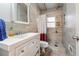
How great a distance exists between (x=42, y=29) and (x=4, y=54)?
0.61m

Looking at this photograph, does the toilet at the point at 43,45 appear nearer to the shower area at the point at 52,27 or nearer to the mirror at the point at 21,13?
the shower area at the point at 52,27

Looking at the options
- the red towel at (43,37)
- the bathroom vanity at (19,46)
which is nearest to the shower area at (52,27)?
the red towel at (43,37)

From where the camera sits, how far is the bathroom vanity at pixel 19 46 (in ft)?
2.71

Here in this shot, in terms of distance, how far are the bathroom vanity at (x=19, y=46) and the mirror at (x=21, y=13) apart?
0.88 feet

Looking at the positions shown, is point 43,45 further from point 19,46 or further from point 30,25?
point 19,46

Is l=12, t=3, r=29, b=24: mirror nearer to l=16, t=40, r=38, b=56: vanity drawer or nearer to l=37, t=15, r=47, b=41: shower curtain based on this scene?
l=37, t=15, r=47, b=41: shower curtain

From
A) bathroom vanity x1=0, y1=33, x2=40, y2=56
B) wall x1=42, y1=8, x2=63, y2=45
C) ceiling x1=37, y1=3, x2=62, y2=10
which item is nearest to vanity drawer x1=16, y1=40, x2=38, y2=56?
bathroom vanity x1=0, y1=33, x2=40, y2=56

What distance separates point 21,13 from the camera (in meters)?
1.42

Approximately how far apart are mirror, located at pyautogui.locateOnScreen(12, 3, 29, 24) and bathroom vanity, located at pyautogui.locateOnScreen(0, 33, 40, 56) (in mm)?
269

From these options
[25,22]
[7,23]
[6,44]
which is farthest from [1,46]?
[25,22]

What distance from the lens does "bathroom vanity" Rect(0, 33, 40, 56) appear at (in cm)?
83

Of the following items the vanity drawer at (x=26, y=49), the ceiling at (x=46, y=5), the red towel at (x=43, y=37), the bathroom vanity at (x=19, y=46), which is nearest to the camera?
the bathroom vanity at (x=19, y=46)

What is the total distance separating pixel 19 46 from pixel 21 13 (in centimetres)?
60

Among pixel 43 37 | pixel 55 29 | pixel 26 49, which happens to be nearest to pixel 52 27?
pixel 55 29
